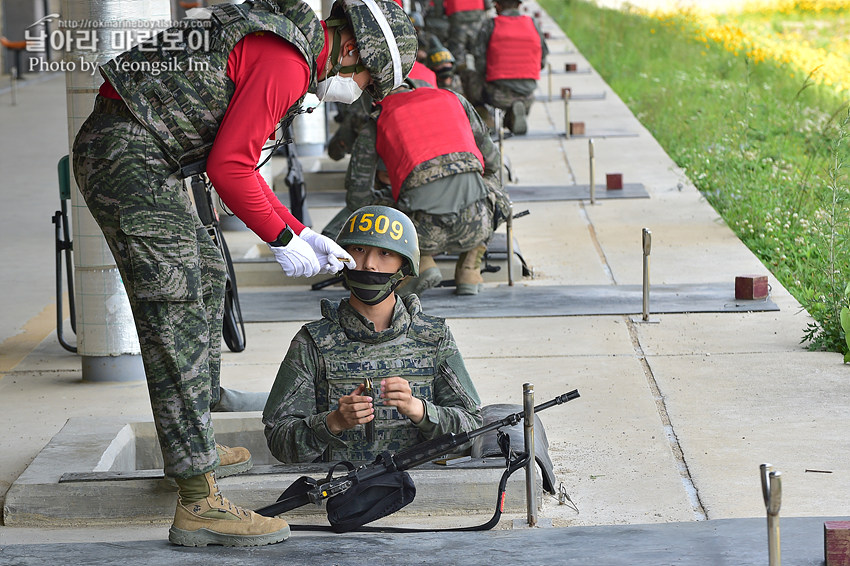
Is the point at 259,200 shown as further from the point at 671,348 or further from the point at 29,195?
the point at 29,195

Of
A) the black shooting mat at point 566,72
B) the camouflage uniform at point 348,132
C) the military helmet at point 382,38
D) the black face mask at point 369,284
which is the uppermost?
the military helmet at point 382,38

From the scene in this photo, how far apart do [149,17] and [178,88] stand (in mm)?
2907

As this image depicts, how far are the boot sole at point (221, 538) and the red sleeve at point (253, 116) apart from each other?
40.3 inches

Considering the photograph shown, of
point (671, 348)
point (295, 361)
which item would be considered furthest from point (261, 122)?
point (671, 348)

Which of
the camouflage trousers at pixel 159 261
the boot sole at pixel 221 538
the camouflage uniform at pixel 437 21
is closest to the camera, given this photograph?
the camouflage trousers at pixel 159 261

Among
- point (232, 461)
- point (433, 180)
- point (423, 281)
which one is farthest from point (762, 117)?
point (232, 461)

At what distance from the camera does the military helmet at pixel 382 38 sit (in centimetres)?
399

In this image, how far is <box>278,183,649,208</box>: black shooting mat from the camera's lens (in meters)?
12.5

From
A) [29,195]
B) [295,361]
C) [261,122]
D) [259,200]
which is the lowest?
[29,195]

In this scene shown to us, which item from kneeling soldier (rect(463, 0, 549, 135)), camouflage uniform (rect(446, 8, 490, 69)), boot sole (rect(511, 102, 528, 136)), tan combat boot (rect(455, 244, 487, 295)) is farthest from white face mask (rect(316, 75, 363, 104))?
camouflage uniform (rect(446, 8, 490, 69))

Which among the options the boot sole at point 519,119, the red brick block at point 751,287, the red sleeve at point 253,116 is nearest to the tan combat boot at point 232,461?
the red sleeve at point 253,116

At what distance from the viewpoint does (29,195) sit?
1337cm

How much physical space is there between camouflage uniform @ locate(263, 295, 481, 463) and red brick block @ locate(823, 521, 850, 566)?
1.35 meters

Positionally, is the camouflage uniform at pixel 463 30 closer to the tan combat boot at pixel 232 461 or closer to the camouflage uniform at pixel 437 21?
the camouflage uniform at pixel 437 21
